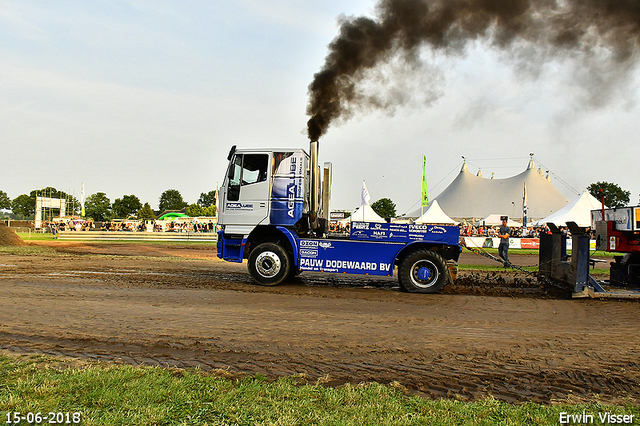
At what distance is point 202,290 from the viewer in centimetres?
981

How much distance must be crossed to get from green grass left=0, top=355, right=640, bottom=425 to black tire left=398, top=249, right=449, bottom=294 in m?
6.01

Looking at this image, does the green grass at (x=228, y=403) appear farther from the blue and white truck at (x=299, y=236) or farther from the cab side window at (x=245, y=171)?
the cab side window at (x=245, y=171)

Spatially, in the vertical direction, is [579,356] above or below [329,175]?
below

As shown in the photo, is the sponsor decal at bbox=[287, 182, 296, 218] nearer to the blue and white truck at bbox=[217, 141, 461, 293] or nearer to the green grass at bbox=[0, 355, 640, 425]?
the blue and white truck at bbox=[217, 141, 461, 293]

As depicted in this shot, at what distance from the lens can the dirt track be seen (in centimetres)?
457

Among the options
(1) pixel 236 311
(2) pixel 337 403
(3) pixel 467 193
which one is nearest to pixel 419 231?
(1) pixel 236 311

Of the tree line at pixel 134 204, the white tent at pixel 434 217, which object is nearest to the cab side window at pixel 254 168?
the white tent at pixel 434 217

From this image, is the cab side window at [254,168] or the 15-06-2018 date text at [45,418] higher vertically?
the cab side window at [254,168]

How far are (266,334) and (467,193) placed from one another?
55.7 metres

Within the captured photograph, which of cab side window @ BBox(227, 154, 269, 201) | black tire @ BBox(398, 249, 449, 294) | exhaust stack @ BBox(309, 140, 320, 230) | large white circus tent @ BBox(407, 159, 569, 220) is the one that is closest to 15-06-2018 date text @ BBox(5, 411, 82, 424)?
cab side window @ BBox(227, 154, 269, 201)

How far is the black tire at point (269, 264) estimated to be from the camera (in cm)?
1052

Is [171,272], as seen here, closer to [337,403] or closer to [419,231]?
[419,231]

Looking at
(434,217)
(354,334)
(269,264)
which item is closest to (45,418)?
(354,334)

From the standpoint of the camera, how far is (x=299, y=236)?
10711 millimetres
